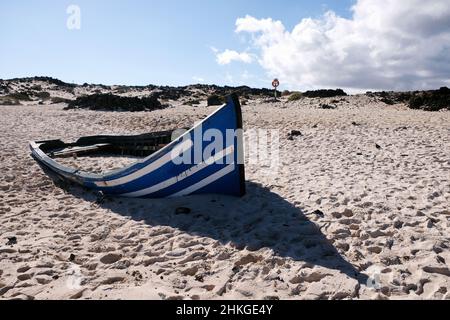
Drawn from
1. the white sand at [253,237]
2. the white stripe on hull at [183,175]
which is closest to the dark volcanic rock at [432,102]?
the white sand at [253,237]

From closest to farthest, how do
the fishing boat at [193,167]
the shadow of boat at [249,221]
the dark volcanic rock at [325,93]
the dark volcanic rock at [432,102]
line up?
the shadow of boat at [249,221] < the fishing boat at [193,167] < the dark volcanic rock at [432,102] < the dark volcanic rock at [325,93]

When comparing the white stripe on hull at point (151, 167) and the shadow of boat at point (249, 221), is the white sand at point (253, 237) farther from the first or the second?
the white stripe on hull at point (151, 167)

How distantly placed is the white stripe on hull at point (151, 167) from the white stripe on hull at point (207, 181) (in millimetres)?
626

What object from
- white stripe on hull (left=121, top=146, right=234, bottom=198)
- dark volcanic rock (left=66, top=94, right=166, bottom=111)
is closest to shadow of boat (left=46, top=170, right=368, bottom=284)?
white stripe on hull (left=121, top=146, right=234, bottom=198)

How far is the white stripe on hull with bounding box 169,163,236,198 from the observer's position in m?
6.18

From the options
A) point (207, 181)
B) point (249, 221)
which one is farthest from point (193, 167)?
point (249, 221)

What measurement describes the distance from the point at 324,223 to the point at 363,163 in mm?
3991

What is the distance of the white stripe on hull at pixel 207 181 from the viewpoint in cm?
618

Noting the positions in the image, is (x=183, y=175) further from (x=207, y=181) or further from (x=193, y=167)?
(x=207, y=181)

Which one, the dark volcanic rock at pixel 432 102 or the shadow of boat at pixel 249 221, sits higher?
the dark volcanic rock at pixel 432 102

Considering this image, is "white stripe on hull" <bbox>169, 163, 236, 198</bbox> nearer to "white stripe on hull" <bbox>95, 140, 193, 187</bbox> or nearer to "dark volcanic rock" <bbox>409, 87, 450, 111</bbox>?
"white stripe on hull" <bbox>95, 140, 193, 187</bbox>

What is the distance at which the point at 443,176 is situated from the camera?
709cm
